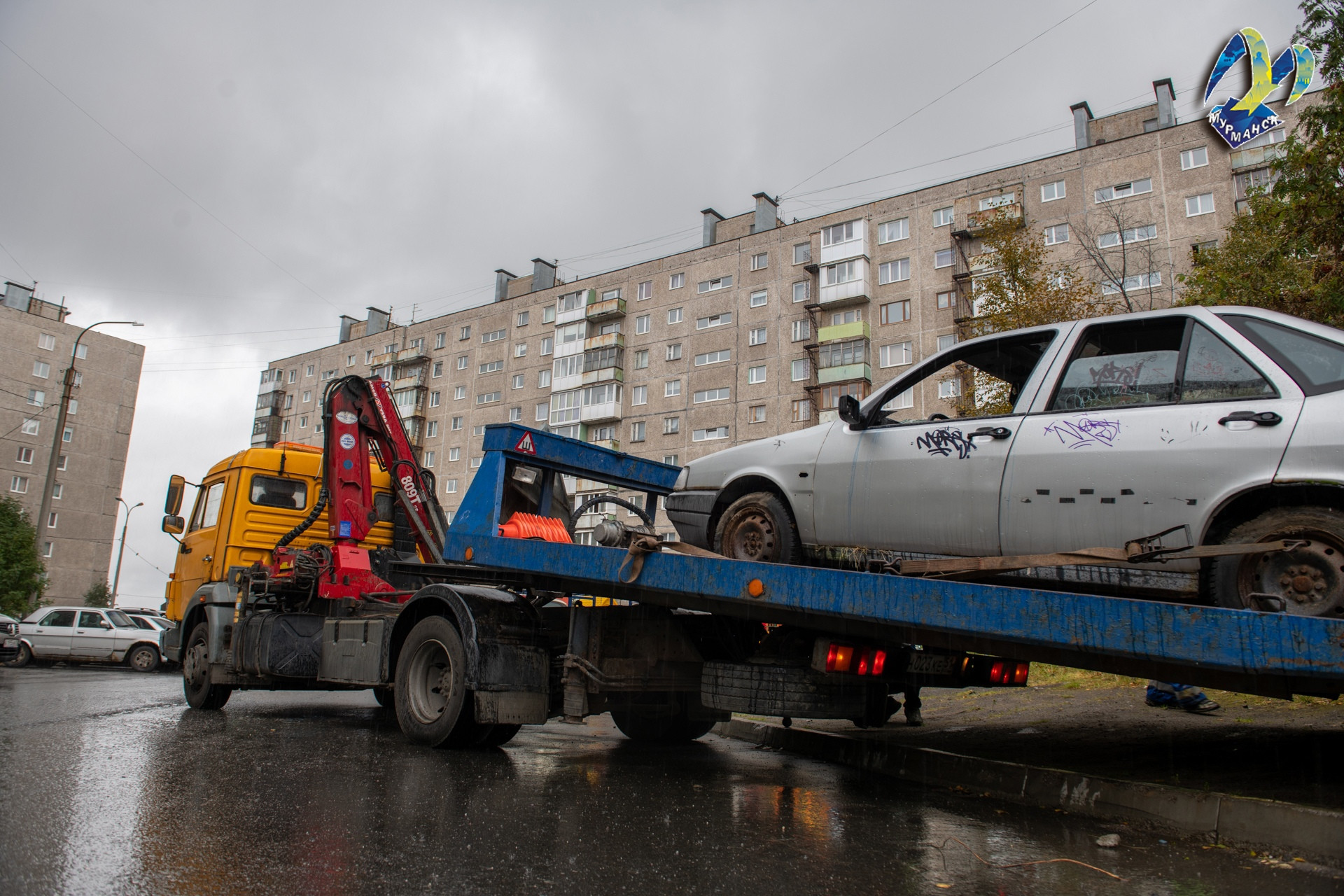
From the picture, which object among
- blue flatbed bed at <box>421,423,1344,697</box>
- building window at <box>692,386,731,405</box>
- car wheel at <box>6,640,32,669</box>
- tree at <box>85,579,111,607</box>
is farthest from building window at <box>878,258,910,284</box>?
tree at <box>85,579,111,607</box>

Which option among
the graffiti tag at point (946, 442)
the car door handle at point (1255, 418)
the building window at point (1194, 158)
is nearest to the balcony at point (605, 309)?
the building window at point (1194, 158)

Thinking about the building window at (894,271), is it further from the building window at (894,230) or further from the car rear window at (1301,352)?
the car rear window at (1301,352)

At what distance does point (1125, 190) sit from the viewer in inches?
1379

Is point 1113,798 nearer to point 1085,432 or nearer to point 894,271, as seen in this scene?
point 1085,432

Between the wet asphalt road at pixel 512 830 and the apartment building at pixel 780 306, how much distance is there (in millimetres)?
28463

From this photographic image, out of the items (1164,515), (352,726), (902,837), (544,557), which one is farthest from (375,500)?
(1164,515)

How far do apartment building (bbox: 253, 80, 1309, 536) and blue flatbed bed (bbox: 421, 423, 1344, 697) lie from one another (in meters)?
28.1

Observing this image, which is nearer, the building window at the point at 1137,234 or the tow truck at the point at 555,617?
the tow truck at the point at 555,617

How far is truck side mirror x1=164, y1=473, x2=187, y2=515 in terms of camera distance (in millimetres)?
10086

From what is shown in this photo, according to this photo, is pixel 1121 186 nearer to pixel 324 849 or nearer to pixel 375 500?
pixel 375 500

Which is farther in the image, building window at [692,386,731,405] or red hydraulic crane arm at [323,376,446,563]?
building window at [692,386,731,405]

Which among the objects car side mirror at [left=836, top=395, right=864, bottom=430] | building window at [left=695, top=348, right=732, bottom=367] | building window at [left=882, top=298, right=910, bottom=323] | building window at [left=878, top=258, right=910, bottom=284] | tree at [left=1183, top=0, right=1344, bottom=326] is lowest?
car side mirror at [left=836, top=395, right=864, bottom=430]

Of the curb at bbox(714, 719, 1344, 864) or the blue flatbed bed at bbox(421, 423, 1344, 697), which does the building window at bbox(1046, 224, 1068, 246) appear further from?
the blue flatbed bed at bbox(421, 423, 1344, 697)

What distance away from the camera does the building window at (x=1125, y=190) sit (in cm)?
3459
